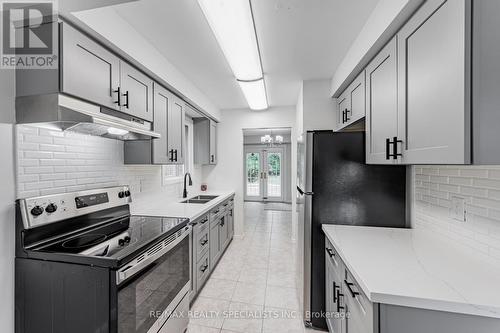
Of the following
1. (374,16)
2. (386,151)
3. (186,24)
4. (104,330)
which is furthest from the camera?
(186,24)

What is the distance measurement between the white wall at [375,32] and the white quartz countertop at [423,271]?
4.57ft

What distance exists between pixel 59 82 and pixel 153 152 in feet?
3.01

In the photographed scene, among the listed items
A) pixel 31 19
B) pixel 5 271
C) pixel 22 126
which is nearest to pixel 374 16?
pixel 31 19

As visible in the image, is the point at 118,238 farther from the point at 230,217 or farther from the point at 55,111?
the point at 230,217

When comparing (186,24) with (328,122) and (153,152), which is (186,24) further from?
(328,122)

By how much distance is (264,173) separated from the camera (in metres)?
7.61

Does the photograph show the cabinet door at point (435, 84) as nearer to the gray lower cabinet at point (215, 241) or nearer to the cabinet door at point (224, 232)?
the gray lower cabinet at point (215, 241)

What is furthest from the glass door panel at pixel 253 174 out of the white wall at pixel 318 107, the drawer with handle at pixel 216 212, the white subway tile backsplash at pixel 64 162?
the white subway tile backsplash at pixel 64 162

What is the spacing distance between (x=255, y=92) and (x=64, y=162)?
→ 7.24 feet

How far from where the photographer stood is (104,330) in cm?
108

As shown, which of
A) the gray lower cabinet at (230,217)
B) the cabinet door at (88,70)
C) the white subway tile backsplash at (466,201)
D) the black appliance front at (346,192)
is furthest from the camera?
the gray lower cabinet at (230,217)

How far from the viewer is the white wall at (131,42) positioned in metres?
1.33

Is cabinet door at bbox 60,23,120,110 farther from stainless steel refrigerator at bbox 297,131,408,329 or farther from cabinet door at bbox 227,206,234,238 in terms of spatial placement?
cabinet door at bbox 227,206,234,238

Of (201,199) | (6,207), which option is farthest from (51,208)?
(201,199)
